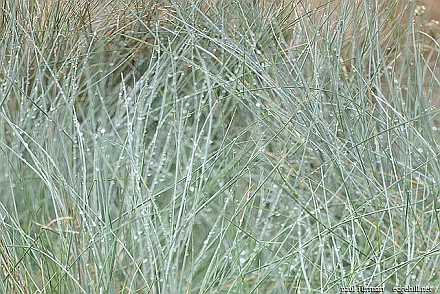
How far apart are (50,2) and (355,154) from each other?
2.60 feet

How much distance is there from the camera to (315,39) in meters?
Answer: 1.45

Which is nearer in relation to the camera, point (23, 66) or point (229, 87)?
point (229, 87)

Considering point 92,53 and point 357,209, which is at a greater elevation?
point 92,53

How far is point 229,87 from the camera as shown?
1.37m

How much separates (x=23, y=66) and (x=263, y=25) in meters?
0.49

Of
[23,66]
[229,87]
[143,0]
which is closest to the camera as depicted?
[229,87]

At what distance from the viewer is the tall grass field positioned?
43.5 inches

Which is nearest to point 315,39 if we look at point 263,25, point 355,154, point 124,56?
point 263,25

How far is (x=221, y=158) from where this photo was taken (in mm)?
1324

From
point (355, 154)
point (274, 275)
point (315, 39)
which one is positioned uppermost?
point (315, 39)

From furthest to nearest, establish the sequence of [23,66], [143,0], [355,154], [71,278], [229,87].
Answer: [143,0], [23,66], [229,87], [355,154], [71,278]

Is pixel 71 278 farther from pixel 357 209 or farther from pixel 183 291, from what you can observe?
pixel 357 209

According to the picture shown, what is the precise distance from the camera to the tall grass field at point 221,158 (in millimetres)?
1105

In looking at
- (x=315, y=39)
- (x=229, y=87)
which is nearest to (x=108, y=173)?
(x=229, y=87)
